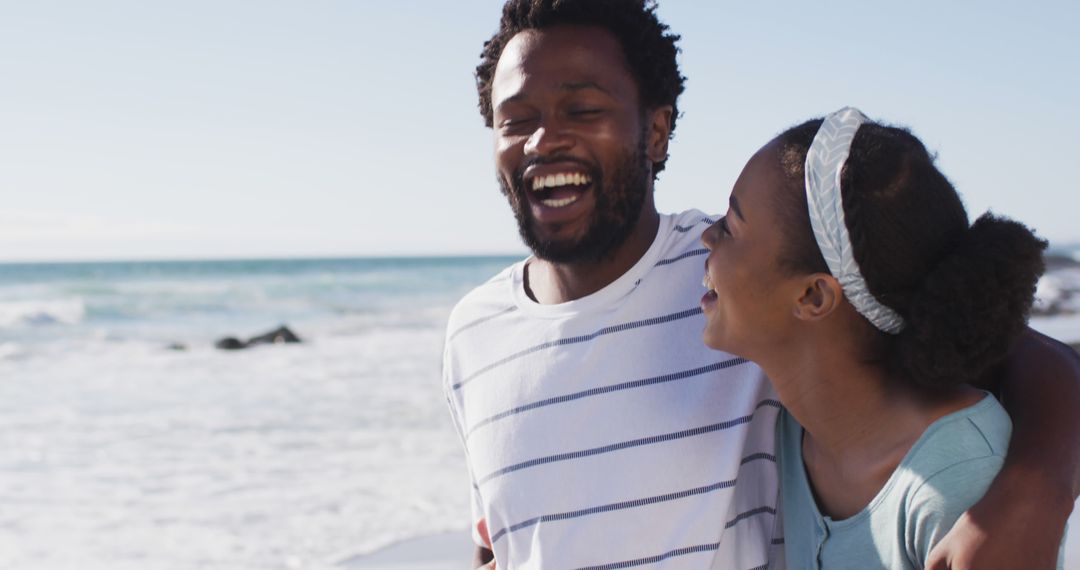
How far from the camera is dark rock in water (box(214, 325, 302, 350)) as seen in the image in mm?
15070

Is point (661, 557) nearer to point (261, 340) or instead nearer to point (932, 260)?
point (932, 260)

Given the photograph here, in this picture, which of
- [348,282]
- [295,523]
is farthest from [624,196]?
Answer: [348,282]

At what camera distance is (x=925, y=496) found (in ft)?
5.24

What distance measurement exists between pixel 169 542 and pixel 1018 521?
4.47m

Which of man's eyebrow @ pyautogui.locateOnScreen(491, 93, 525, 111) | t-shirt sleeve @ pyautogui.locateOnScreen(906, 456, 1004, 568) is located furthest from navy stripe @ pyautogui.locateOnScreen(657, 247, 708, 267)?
t-shirt sleeve @ pyautogui.locateOnScreen(906, 456, 1004, 568)

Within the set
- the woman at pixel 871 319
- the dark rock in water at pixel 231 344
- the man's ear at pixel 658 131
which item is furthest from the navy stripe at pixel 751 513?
the dark rock in water at pixel 231 344

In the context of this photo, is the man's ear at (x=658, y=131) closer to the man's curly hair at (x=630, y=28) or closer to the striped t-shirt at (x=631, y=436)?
the man's curly hair at (x=630, y=28)

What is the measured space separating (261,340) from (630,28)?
13905mm

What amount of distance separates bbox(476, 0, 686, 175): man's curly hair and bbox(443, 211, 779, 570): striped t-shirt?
347 millimetres

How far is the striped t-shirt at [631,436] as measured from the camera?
200cm

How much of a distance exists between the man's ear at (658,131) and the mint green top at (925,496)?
899mm

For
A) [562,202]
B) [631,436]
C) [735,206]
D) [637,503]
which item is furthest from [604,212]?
[637,503]

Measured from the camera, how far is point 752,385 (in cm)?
204

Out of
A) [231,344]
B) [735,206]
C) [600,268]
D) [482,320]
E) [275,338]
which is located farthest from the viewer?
[275,338]
